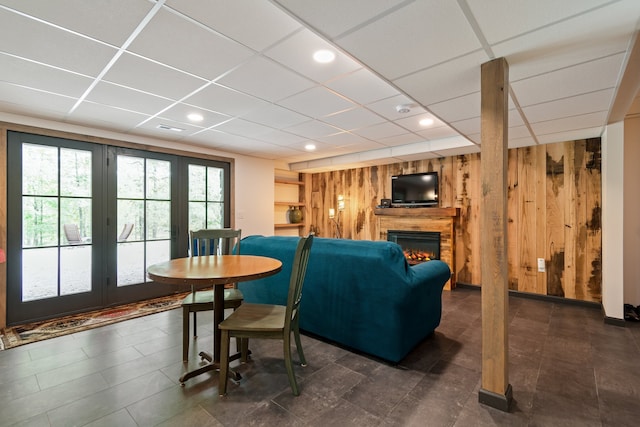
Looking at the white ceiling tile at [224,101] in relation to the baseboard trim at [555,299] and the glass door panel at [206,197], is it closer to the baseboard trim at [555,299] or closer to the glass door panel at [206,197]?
the glass door panel at [206,197]

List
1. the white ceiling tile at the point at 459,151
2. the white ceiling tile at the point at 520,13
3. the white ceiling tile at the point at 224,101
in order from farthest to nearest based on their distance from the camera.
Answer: the white ceiling tile at the point at 459,151
the white ceiling tile at the point at 224,101
the white ceiling tile at the point at 520,13

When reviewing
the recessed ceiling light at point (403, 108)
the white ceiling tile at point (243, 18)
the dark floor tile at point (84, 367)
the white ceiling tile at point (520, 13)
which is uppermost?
the white ceiling tile at point (243, 18)

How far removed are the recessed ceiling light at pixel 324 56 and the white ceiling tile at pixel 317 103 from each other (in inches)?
18.9

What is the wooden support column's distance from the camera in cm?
184

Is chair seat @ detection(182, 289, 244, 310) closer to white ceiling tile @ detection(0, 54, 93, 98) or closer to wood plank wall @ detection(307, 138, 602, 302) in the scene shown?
white ceiling tile @ detection(0, 54, 93, 98)

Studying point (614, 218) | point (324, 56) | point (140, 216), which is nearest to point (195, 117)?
point (140, 216)

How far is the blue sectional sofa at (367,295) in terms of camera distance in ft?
7.55

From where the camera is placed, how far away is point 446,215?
4875 mm

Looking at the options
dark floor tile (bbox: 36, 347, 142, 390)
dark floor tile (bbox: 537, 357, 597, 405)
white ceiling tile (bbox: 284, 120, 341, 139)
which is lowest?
dark floor tile (bbox: 537, 357, 597, 405)

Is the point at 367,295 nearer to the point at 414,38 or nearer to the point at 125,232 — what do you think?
the point at 414,38

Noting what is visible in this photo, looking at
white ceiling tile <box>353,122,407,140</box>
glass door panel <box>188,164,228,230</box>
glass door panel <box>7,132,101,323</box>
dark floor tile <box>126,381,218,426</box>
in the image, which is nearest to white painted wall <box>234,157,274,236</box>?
glass door panel <box>188,164,228,230</box>

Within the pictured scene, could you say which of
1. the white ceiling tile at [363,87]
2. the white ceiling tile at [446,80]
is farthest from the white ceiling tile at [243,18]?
the white ceiling tile at [446,80]

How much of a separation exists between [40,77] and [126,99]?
2.02 feet

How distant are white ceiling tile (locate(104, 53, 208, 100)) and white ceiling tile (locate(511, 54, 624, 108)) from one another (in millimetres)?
2674
